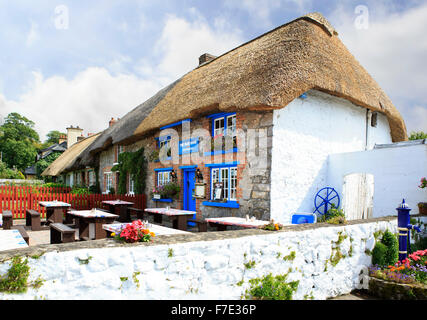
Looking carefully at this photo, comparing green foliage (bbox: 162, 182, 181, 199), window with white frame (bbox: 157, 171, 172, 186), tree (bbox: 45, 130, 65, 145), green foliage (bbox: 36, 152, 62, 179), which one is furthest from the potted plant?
tree (bbox: 45, 130, 65, 145)

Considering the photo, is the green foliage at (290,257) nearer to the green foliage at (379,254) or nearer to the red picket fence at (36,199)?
the green foliage at (379,254)

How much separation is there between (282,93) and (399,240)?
410 cm

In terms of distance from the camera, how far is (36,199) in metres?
12.7

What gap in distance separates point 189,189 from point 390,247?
6663 mm

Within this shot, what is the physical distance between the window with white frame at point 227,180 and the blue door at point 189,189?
3.74 feet

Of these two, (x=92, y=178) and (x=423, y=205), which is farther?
(x=92, y=178)

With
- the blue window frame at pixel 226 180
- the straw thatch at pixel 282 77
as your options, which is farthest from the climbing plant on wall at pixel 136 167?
the blue window frame at pixel 226 180

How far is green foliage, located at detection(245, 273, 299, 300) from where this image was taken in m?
3.71

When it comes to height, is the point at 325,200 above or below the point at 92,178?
below

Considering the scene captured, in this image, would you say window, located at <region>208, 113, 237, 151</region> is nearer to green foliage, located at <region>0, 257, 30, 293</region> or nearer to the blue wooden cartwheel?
the blue wooden cartwheel

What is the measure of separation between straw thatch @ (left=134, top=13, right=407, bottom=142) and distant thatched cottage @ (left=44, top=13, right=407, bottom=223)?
0.11ft

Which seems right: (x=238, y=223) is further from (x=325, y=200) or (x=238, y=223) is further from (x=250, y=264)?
(x=325, y=200)

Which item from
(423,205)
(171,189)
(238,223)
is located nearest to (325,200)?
(423,205)

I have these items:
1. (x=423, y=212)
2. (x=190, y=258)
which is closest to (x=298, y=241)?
(x=190, y=258)
